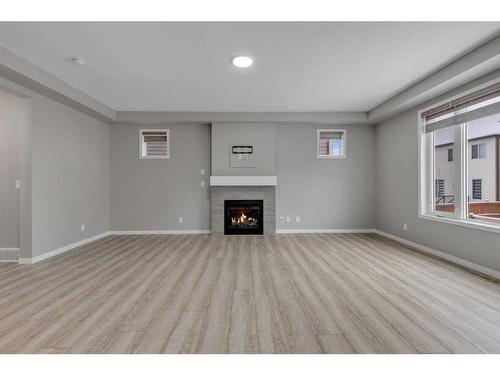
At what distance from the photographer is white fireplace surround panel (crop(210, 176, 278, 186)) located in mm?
5828

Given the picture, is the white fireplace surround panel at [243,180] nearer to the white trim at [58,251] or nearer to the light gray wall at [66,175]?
the light gray wall at [66,175]

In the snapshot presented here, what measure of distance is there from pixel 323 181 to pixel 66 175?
5173 mm

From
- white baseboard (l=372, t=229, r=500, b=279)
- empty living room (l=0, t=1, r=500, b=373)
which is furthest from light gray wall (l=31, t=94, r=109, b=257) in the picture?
white baseboard (l=372, t=229, r=500, b=279)

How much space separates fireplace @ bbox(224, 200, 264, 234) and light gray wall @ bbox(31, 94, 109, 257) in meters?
2.76

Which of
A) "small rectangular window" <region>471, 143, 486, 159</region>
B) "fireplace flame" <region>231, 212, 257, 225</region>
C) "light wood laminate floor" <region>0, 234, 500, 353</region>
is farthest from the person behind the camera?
"fireplace flame" <region>231, 212, 257, 225</region>

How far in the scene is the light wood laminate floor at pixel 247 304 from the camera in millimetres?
1864

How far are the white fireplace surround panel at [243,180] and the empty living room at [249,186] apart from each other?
4cm

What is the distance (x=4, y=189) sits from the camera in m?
4.07

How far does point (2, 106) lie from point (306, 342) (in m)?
5.32

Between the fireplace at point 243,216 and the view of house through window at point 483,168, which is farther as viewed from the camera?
the fireplace at point 243,216

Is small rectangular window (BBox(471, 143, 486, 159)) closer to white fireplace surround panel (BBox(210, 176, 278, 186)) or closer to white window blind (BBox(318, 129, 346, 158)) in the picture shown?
white window blind (BBox(318, 129, 346, 158))

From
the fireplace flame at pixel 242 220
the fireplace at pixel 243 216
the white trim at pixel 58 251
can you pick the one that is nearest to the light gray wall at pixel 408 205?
the fireplace at pixel 243 216
